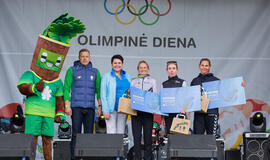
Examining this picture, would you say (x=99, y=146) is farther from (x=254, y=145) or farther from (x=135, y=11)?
(x=135, y=11)

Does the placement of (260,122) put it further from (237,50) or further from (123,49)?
(123,49)

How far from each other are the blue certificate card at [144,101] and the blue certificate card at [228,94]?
83 centimetres

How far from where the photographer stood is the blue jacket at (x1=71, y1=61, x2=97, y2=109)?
6355 mm

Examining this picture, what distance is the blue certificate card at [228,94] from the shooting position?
6.36m

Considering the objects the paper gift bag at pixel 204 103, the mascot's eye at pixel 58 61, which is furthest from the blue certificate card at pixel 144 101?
the mascot's eye at pixel 58 61

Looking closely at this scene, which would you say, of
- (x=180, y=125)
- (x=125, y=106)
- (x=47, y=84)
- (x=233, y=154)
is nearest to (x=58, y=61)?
(x=47, y=84)

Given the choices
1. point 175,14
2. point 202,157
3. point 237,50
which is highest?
point 175,14

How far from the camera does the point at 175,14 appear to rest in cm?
825

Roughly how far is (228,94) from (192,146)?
1.38 meters

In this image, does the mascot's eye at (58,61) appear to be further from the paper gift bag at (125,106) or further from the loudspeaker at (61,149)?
the loudspeaker at (61,149)

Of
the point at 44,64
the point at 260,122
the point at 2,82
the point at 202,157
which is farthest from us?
the point at 2,82

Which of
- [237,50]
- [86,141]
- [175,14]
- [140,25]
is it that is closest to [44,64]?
[86,141]

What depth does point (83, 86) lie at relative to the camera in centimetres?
641

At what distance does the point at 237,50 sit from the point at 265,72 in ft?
2.20
